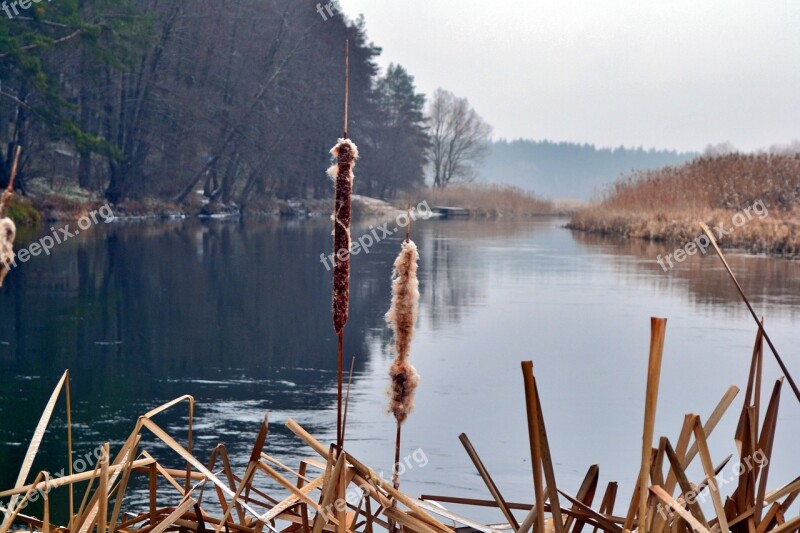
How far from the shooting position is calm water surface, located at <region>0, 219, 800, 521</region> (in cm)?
729

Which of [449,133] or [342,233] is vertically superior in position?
[449,133]

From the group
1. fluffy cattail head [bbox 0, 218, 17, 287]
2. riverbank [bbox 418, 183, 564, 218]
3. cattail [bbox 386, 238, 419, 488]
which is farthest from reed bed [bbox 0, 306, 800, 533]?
riverbank [bbox 418, 183, 564, 218]

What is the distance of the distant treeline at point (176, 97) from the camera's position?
33781 mm

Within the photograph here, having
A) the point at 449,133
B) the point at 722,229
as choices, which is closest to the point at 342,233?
the point at 722,229

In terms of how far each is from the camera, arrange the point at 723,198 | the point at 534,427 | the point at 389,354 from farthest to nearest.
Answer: the point at 723,198 < the point at 389,354 < the point at 534,427

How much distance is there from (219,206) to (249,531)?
49792 millimetres

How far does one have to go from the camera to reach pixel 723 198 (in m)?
30.2

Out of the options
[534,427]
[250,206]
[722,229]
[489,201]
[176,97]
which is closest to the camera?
[534,427]

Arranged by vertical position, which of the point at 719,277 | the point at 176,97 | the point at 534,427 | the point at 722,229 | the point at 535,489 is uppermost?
the point at 176,97

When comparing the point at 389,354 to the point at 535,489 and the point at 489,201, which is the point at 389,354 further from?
the point at 489,201

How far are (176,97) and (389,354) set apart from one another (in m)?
36.0

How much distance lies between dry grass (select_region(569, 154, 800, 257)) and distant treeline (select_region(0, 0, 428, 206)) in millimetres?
17376

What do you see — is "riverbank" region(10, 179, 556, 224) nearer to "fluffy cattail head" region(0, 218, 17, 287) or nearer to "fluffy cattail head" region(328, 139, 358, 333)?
"fluffy cattail head" region(328, 139, 358, 333)

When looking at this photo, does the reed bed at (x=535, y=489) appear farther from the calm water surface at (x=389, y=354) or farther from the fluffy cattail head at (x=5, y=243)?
the calm water surface at (x=389, y=354)
